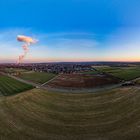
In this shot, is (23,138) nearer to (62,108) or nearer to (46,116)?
(46,116)

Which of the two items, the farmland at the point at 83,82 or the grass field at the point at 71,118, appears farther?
the farmland at the point at 83,82

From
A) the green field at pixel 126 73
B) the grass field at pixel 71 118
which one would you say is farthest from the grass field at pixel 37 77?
the grass field at pixel 71 118

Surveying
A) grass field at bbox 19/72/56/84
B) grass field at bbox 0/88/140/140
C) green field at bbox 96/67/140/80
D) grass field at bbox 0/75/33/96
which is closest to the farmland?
grass field at bbox 19/72/56/84

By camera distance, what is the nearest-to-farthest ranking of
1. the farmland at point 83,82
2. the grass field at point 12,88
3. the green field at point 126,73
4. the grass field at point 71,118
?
the grass field at point 71,118 → the grass field at point 12,88 → the farmland at point 83,82 → the green field at point 126,73

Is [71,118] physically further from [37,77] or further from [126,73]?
[126,73]

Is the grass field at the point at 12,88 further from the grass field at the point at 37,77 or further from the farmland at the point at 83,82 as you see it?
the grass field at the point at 37,77

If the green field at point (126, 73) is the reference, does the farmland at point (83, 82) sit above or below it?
below

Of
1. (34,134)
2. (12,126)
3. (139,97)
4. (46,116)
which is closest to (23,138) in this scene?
(34,134)

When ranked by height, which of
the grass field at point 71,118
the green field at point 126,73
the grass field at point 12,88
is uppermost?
the green field at point 126,73
